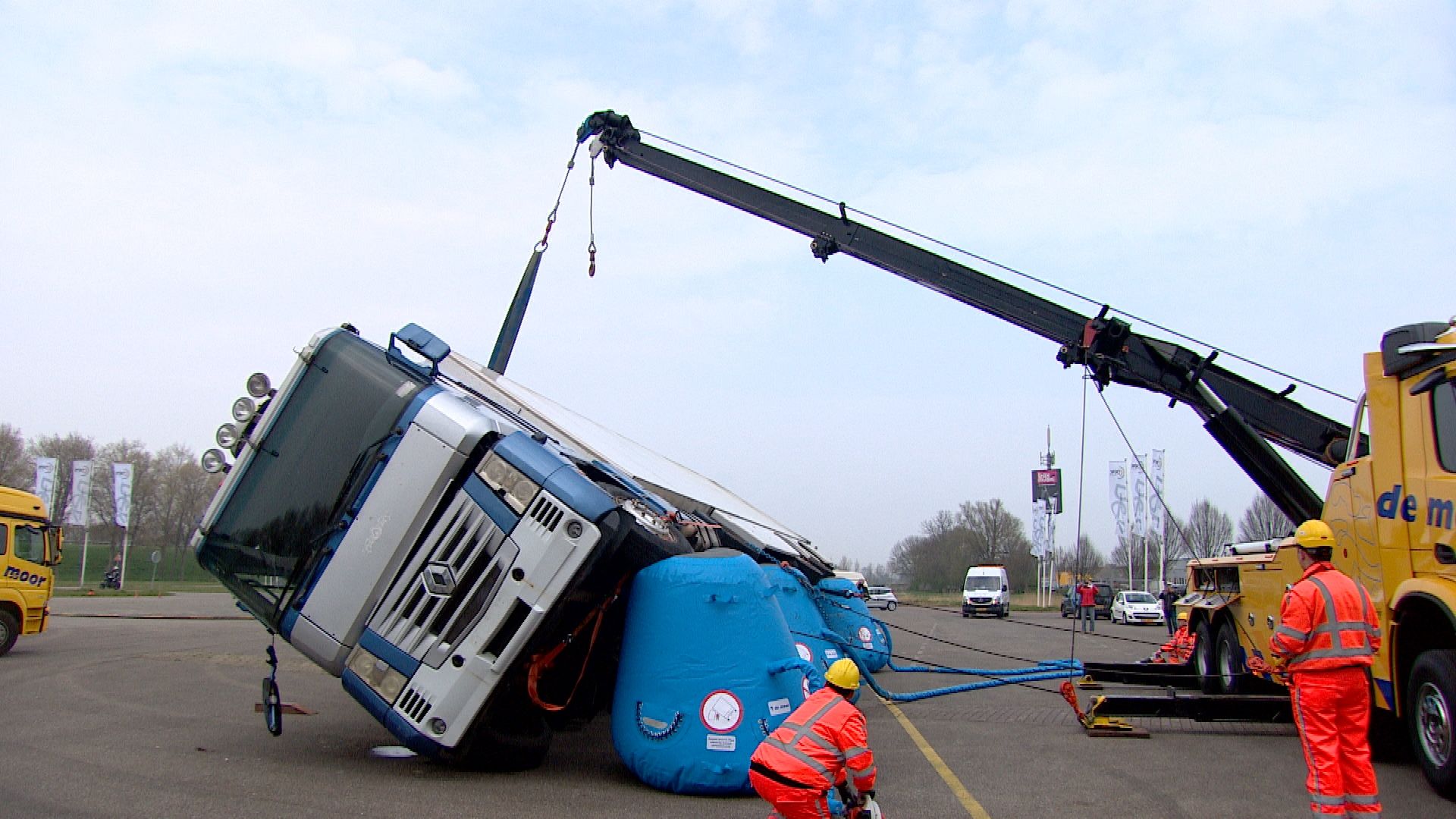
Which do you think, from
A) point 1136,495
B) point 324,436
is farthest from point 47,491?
point 1136,495

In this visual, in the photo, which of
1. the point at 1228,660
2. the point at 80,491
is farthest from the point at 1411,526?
the point at 80,491

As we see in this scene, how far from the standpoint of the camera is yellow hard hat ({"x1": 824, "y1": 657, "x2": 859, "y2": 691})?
445cm

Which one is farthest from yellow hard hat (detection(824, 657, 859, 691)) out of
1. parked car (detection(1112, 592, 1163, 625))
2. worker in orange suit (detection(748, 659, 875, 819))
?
parked car (detection(1112, 592, 1163, 625))

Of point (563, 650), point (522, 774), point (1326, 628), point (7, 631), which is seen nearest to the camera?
point (1326, 628)

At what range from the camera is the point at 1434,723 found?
21.3 ft

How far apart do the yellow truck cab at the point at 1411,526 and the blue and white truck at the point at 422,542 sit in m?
5.02

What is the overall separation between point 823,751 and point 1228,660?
325 inches

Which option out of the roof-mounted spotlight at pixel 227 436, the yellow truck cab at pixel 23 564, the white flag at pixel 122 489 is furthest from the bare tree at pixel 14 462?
the roof-mounted spotlight at pixel 227 436

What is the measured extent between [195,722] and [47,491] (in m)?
38.7

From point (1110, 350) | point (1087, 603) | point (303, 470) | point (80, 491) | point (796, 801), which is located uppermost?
point (1110, 350)

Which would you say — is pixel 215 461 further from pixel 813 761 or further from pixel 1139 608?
pixel 1139 608

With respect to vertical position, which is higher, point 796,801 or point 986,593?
point 986,593

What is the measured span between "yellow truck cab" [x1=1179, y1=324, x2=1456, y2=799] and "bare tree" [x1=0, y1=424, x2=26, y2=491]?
247ft

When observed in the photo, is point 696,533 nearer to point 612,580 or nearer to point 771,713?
point 612,580
